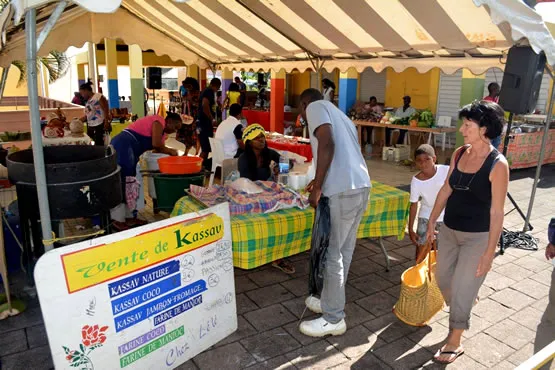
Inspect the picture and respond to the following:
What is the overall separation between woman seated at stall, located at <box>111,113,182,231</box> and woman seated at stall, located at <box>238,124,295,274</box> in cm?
113

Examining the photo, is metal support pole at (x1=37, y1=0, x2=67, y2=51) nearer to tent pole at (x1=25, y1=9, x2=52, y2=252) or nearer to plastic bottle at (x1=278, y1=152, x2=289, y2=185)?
tent pole at (x1=25, y1=9, x2=52, y2=252)

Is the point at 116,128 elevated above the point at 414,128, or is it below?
below

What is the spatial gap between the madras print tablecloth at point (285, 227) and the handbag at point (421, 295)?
646 mm

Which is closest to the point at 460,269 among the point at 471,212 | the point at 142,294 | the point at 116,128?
the point at 471,212

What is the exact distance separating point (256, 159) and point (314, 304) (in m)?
1.76

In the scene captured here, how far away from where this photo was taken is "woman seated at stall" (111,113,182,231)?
4.76m

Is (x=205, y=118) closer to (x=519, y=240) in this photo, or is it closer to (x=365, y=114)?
(x=365, y=114)

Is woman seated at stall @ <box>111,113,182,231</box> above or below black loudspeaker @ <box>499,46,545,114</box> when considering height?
below

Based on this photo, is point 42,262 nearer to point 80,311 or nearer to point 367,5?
point 80,311

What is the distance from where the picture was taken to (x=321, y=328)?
3033mm

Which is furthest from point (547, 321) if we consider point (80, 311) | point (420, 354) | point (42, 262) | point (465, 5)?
point (465, 5)

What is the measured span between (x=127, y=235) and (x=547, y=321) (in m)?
2.39

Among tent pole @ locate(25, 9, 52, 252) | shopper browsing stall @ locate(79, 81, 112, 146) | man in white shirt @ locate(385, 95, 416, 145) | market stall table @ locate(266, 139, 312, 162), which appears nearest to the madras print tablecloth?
tent pole @ locate(25, 9, 52, 252)

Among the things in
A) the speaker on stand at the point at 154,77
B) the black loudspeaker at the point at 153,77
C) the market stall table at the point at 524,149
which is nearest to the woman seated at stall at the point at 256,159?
the market stall table at the point at 524,149
